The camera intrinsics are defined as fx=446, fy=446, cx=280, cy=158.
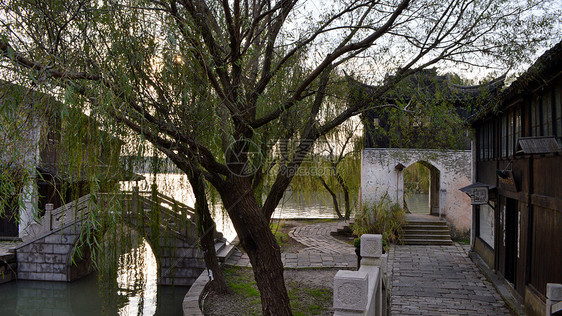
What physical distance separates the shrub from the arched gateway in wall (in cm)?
50

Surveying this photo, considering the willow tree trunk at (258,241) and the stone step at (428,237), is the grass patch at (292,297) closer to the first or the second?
the willow tree trunk at (258,241)

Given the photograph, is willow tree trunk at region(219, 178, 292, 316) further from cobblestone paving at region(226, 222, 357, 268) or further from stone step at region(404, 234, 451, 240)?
stone step at region(404, 234, 451, 240)

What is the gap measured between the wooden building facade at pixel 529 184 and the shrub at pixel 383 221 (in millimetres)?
3597

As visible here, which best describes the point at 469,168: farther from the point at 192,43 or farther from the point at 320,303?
the point at 192,43

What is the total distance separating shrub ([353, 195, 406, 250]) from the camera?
1373cm

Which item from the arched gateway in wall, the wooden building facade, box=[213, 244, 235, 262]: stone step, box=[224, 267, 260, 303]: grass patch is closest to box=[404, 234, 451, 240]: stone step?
the arched gateway in wall

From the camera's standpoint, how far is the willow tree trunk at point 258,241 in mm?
5637

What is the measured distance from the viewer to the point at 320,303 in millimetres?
8062

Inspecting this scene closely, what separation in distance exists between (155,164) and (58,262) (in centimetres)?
977

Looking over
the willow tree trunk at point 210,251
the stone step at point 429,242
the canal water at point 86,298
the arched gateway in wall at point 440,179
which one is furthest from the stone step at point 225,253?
the stone step at point 429,242

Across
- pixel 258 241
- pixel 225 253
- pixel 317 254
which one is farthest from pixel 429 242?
pixel 258 241

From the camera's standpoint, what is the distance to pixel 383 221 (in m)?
13.9

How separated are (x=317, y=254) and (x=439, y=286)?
13.3 feet

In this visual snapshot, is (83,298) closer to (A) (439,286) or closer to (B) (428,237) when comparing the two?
(A) (439,286)
